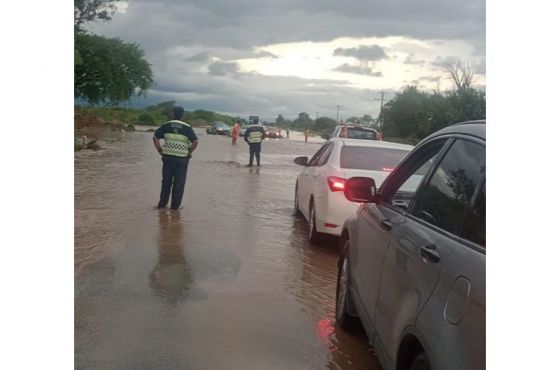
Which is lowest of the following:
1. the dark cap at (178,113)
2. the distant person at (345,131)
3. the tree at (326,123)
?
the dark cap at (178,113)

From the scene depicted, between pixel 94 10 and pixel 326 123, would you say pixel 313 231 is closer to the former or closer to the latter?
pixel 94 10

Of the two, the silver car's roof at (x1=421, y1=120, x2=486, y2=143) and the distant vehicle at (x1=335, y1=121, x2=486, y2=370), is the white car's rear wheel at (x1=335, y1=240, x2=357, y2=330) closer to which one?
the distant vehicle at (x1=335, y1=121, x2=486, y2=370)

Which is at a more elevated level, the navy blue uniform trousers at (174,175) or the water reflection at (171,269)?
the navy blue uniform trousers at (174,175)

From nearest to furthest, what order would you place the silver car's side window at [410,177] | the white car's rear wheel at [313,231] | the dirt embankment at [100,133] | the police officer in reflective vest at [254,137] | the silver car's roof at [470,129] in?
the silver car's roof at [470,129] → the silver car's side window at [410,177] → the white car's rear wheel at [313,231] → the police officer in reflective vest at [254,137] → the dirt embankment at [100,133]

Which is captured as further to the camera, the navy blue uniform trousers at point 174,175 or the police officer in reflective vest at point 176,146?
the navy blue uniform trousers at point 174,175

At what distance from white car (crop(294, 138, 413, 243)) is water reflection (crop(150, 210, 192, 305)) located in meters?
1.68

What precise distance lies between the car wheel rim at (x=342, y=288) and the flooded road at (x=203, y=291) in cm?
17

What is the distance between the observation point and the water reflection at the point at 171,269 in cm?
545

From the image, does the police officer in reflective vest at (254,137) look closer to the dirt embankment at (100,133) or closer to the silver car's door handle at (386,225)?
the dirt embankment at (100,133)

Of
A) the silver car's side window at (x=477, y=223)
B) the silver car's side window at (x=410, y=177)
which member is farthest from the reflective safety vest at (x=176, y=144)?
the silver car's side window at (x=477, y=223)

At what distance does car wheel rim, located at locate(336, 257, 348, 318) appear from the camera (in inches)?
183

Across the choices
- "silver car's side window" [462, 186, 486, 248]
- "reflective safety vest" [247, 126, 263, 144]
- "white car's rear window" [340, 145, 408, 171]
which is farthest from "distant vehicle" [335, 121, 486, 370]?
"reflective safety vest" [247, 126, 263, 144]

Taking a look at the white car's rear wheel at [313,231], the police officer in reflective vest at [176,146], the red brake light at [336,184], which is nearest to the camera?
the red brake light at [336,184]

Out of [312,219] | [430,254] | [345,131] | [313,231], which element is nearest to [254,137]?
[345,131]
